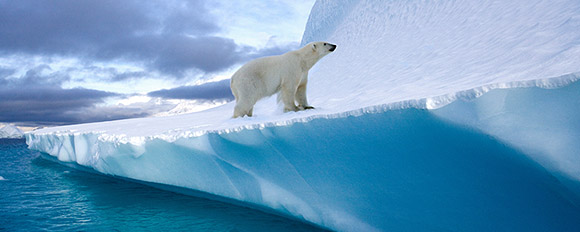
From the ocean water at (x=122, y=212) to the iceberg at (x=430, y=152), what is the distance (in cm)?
13

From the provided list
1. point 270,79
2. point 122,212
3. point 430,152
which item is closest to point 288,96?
point 270,79

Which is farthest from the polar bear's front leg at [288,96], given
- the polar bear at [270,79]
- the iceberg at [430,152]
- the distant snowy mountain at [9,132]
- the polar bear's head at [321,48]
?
the distant snowy mountain at [9,132]

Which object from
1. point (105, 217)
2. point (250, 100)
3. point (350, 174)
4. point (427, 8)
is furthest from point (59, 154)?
point (427, 8)

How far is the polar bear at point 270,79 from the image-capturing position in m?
2.71

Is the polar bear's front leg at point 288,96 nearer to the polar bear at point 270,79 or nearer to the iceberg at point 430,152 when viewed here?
the polar bear at point 270,79

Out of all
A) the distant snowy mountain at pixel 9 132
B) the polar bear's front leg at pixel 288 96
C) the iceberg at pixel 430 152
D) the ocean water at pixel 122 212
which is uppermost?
the distant snowy mountain at pixel 9 132

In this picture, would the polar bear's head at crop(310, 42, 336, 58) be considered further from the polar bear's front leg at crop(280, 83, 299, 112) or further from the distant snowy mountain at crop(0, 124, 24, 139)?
the distant snowy mountain at crop(0, 124, 24, 139)

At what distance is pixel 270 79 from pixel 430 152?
63.4 inches

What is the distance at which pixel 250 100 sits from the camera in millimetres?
2725

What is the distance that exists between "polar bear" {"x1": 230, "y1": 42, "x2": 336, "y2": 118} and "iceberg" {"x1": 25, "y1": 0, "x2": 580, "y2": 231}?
1.61ft

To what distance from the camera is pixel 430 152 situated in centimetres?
142

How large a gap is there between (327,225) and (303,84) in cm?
134

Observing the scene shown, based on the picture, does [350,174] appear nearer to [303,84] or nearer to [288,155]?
[288,155]

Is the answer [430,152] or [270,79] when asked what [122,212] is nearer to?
[270,79]
